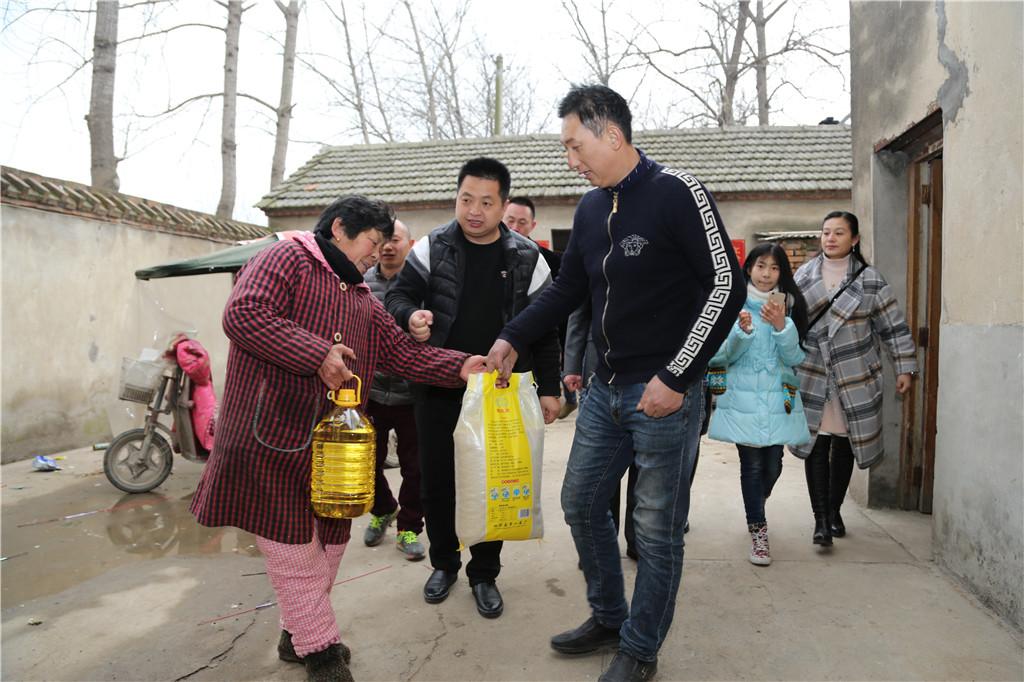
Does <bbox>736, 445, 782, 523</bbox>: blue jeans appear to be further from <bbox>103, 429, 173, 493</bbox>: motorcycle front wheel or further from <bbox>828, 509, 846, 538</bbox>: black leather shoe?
<bbox>103, 429, 173, 493</bbox>: motorcycle front wheel

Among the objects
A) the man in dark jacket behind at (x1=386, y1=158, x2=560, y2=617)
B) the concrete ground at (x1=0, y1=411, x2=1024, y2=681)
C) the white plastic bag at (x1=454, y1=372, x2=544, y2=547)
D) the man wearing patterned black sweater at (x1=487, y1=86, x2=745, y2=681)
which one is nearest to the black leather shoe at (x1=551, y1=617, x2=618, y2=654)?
the concrete ground at (x1=0, y1=411, x2=1024, y2=681)

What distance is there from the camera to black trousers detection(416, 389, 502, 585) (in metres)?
3.31

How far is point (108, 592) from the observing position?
11.8 feet

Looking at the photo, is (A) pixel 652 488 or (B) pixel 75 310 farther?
(B) pixel 75 310

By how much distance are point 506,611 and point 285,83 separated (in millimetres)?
16667

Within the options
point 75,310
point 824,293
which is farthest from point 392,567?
point 75,310

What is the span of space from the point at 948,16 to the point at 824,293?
4.93ft

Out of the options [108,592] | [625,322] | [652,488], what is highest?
[625,322]

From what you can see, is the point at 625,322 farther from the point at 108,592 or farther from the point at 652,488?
the point at 108,592

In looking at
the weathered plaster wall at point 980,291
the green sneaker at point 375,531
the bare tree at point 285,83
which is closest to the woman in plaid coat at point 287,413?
the green sneaker at point 375,531

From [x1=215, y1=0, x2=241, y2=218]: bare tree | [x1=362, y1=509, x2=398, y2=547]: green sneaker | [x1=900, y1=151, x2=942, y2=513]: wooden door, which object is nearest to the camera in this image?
[x1=362, y1=509, x2=398, y2=547]: green sneaker

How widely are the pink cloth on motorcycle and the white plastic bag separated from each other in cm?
342

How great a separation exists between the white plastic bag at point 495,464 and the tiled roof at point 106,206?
6.32 meters

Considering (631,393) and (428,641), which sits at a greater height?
(631,393)
